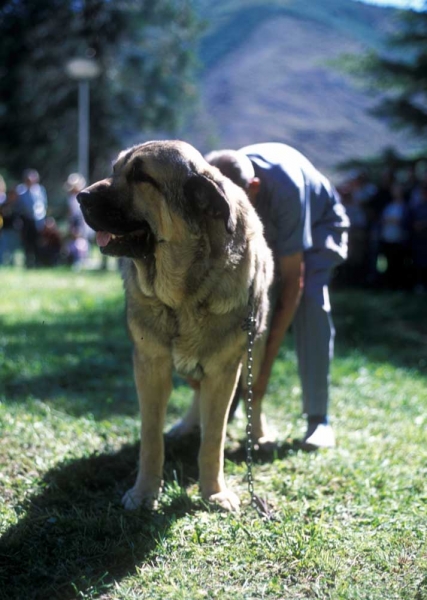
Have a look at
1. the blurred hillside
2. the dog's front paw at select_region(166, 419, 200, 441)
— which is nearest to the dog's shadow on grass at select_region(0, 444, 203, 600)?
the dog's front paw at select_region(166, 419, 200, 441)

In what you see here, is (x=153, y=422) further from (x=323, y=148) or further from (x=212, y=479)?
(x=323, y=148)

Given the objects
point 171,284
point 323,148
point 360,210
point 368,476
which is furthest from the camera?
point 323,148

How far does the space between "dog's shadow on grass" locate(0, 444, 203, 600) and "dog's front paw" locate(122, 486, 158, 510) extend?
0.04m

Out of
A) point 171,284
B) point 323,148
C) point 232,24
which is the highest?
point 232,24

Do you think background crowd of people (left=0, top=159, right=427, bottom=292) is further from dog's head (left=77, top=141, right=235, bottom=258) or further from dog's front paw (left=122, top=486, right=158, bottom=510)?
dog's front paw (left=122, top=486, right=158, bottom=510)

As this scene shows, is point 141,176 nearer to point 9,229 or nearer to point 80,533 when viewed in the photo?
point 80,533

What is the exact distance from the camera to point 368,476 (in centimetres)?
383

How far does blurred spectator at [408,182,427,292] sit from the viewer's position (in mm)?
11117

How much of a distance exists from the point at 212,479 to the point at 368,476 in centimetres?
95

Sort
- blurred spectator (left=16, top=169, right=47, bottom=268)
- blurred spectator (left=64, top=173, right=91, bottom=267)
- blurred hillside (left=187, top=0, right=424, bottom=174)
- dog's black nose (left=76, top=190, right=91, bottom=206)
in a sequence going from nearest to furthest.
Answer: dog's black nose (left=76, top=190, right=91, bottom=206) → blurred spectator (left=16, top=169, right=47, bottom=268) → blurred spectator (left=64, top=173, right=91, bottom=267) → blurred hillside (left=187, top=0, right=424, bottom=174)

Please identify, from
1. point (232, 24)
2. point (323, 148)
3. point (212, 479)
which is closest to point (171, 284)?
point (212, 479)

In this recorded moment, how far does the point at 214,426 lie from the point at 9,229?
1225 centimetres

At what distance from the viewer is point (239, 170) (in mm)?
3709

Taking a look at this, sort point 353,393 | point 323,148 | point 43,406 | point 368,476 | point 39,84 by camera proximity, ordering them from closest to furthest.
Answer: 1. point 368,476
2. point 43,406
3. point 353,393
4. point 39,84
5. point 323,148
